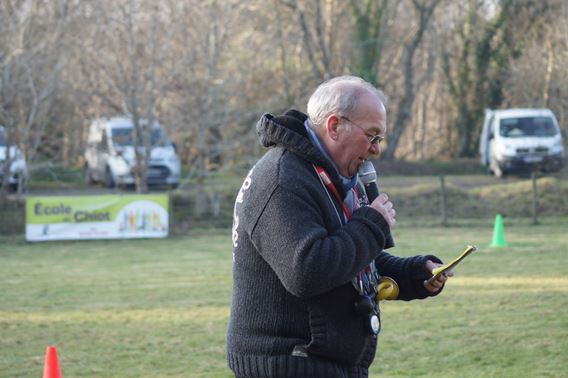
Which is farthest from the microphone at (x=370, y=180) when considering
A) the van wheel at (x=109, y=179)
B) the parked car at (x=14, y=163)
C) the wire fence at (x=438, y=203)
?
the van wheel at (x=109, y=179)

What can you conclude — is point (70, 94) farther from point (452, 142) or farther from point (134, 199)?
point (452, 142)

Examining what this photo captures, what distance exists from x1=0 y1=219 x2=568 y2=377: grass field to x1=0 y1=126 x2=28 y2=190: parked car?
5.98 meters

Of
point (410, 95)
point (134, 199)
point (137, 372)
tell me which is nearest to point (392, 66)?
point (410, 95)

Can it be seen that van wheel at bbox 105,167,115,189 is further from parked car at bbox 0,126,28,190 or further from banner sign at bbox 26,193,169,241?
banner sign at bbox 26,193,169,241

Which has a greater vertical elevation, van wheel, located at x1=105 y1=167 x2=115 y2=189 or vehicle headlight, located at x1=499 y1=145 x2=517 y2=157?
vehicle headlight, located at x1=499 y1=145 x2=517 y2=157

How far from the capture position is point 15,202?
23719 millimetres

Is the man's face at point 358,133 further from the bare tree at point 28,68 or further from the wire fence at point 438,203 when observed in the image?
the bare tree at point 28,68

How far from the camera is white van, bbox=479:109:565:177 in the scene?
104 ft

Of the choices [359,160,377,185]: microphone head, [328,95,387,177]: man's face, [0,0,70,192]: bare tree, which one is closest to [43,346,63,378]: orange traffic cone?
[359,160,377,185]: microphone head

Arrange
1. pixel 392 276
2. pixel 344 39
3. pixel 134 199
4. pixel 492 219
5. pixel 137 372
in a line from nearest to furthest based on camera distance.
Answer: pixel 392 276, pixel 137 372, pixel 134 199, pixel 492 219, pixel 344 39

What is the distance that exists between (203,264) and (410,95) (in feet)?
80.7

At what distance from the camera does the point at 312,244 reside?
3.39 metres

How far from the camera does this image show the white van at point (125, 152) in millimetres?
25859

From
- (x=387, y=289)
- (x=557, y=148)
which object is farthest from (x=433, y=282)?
(x=557, y=148)
